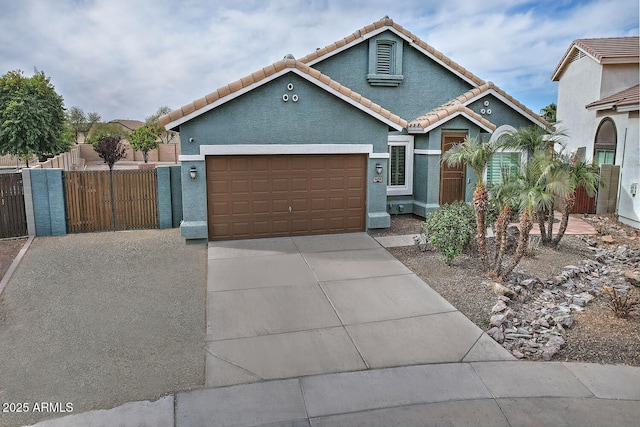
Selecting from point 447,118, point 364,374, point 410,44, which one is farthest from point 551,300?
point 410,44

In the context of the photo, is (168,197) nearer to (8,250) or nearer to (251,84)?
(8,250)

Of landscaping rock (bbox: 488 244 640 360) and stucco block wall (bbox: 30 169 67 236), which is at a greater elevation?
stucco block wall (bbox: 30 169 67 236)

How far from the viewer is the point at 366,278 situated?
31.3 ft

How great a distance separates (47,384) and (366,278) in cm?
587

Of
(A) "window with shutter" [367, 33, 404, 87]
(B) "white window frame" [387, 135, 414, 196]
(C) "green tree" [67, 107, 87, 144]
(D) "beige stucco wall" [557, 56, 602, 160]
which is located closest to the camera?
(B) "white window frame" [387, 135, 414, 196]

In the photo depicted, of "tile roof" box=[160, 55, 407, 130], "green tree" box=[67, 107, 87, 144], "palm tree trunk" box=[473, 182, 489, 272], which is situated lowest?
"palm tree trunk" box=[473, 182, 489, 272]

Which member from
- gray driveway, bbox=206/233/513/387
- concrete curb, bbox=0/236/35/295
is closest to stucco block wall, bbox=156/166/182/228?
gray driveway, bbox=206/233/513/387

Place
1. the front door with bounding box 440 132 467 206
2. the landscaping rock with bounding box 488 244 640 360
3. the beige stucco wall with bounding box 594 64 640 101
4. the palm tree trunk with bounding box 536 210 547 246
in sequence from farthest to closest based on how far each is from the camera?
the beige stucco wall with bounding box 594 64 640 101, the front door with bounding box 440 132 467 206, the palm tree trunk with bounding box 536 210 547 246, the landscaping rock with bounding box 488 244 640 360

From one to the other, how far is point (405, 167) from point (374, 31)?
4700 mm

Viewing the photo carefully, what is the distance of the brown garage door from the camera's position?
1219 cm

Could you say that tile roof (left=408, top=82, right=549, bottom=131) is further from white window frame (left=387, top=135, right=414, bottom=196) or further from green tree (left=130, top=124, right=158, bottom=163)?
green tree (left=130, top=124, right=158, bottom=163)

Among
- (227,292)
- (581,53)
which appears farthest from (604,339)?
(581,53)

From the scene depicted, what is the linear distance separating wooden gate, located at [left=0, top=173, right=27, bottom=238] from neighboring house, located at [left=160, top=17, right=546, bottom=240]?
4.53 meters

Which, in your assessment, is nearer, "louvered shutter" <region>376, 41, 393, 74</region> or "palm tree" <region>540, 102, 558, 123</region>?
"louvered shutter" <region>376, 41, 393, 74</region>
